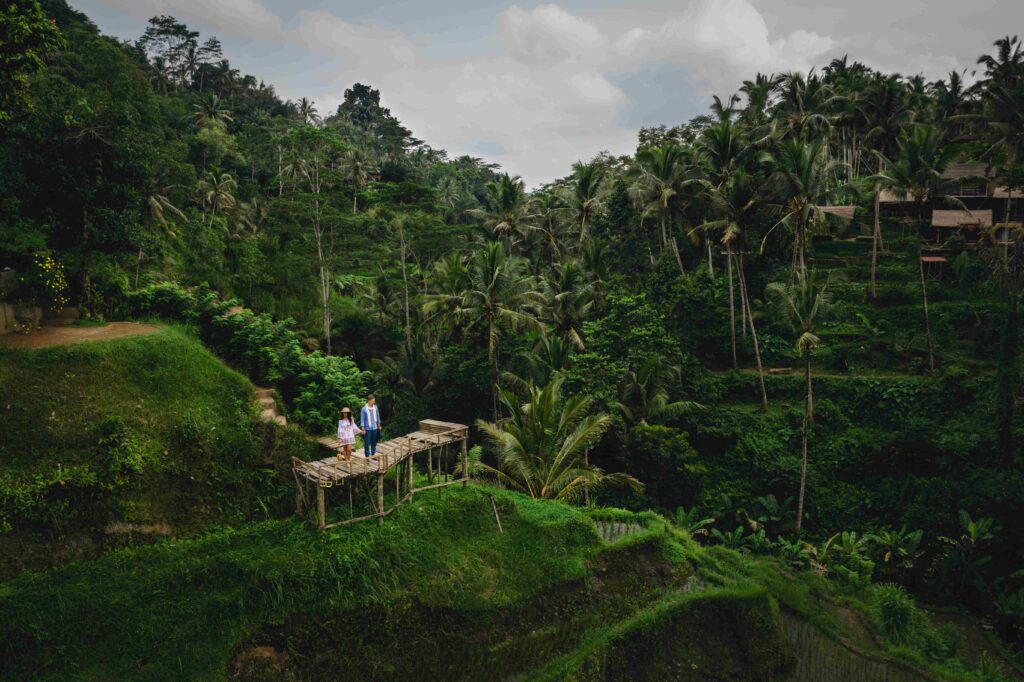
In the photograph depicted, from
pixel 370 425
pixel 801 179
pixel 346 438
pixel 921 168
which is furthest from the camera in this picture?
pixel 921 168

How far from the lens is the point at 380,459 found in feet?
35.0

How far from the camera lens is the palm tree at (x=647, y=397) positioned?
21.0 meters

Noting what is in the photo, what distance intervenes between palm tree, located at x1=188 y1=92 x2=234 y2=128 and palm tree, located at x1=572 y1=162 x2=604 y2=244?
34404mm

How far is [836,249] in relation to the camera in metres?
34.8

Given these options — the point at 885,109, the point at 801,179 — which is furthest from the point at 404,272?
the point at 885,109

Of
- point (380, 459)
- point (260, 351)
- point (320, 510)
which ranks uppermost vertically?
point (260, 351)

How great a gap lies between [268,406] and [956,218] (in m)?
38.6

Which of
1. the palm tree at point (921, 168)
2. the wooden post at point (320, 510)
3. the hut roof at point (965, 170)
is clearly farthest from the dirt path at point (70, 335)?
the hut roof at point (965, 170)

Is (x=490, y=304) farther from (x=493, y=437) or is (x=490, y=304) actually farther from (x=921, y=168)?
(x=921, y=168)

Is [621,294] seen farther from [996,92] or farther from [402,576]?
[996,92]

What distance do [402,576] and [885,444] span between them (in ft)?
60.8

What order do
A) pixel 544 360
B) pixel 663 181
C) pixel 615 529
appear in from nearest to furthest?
pixel 615 529
pixel 544 360
pixel 663 181

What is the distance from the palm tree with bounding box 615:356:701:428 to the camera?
20953 mm

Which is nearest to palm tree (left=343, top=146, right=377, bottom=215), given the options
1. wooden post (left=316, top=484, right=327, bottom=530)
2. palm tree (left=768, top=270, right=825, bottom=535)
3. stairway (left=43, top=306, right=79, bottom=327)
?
stairway (left=43, top=306, right=79, bottom=327)
